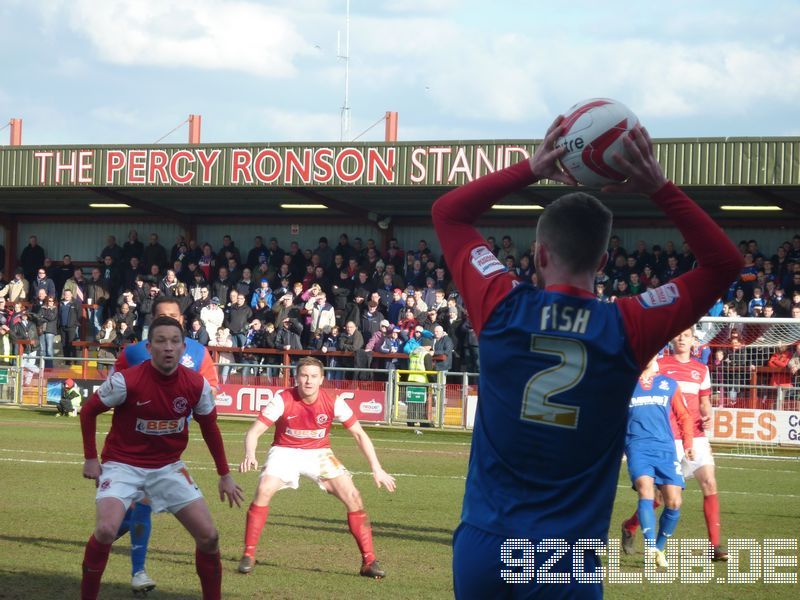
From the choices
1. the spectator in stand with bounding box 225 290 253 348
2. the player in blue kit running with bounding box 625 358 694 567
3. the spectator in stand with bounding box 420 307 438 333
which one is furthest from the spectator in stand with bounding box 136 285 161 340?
the player in blue kit running with bounding box 625 358 694 567

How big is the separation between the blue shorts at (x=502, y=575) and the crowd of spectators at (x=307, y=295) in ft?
65.8

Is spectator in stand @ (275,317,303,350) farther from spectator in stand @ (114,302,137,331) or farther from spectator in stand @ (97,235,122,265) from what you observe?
spectator in stand @ (97,235,122,265)

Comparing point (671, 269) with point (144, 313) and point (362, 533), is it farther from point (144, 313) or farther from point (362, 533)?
point (362, 533)

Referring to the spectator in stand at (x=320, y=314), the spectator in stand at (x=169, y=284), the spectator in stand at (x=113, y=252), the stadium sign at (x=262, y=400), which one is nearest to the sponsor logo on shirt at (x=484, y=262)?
the stadium sign at (x=262, y=400)

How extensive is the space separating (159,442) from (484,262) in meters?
4.11

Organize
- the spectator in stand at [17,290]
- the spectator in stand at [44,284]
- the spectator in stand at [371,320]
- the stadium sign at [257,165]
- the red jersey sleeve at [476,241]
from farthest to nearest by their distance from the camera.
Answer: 1. the spectator in stand at [17,290]
2. the spectator in stand at [44,284]
3. the stadium sign at [257,165]
4. the spectator in stand at [371,320]
5. the red jersey sleeve at [476,241]

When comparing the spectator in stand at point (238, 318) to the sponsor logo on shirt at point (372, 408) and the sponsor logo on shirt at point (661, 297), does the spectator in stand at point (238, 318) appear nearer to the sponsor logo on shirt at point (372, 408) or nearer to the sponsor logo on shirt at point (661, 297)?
the sponsor logo on shirt at point (372, 408)

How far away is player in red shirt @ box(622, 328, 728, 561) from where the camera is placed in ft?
32.9

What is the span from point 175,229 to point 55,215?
4536mm

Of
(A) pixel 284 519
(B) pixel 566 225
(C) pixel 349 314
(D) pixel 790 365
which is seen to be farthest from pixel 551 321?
(C) pixel 349 314

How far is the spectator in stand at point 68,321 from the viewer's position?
30391mm

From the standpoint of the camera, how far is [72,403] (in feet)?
84.5

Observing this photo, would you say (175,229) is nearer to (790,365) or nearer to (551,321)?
(790,365)

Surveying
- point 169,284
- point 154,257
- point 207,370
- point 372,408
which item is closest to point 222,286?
point 169,284
